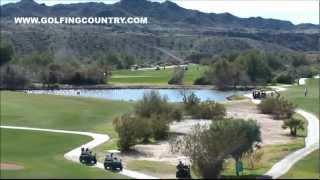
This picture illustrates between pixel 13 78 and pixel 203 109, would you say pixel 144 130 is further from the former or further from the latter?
pixel 13 78

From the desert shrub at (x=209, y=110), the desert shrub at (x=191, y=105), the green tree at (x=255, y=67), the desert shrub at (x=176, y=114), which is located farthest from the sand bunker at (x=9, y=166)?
the green tree at (x=255, y=67)

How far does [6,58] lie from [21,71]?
7.09 m

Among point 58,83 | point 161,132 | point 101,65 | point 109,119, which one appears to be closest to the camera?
point 161,132

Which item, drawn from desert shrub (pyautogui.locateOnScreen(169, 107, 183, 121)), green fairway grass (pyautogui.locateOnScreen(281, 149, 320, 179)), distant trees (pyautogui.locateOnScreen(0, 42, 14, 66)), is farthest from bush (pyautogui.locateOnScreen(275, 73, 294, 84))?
green fairway grass (pyautogui.locateOnScreen(281, 149, 320, 179))

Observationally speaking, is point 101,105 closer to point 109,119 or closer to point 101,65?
point 109,119

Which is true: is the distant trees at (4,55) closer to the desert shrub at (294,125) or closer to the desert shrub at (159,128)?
the desert shrub at (159,128)

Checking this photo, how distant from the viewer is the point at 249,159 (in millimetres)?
43938

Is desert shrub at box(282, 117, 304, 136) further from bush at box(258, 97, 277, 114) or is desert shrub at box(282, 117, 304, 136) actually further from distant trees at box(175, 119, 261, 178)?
distant trees at box(175, 119, 261, 178)

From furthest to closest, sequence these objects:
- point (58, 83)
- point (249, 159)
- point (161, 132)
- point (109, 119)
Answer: point (58, 83) < point (109, 119) < point (161, 132) < point (249, 159)

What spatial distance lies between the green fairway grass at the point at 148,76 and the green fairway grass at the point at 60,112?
3172 inches

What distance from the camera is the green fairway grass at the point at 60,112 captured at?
205ft

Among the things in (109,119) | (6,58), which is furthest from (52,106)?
(6,58)

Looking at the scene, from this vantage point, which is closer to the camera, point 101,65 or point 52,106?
point 52,106

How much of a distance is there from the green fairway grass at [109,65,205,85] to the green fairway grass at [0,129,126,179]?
106307 millimetres
